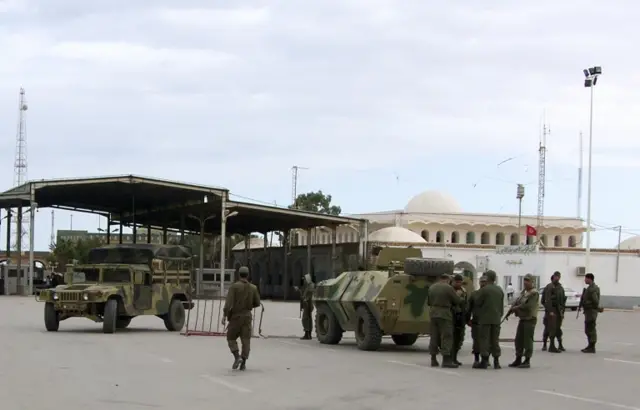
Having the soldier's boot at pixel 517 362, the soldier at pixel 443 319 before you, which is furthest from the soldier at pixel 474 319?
the soldier's boot at pixel 517 362

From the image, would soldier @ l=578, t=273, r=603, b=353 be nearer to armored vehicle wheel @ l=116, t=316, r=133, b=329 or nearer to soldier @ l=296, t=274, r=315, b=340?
soldier @ l=296, t=274, r=315, b=340

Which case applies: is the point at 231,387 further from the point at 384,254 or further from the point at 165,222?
the point at 165,222

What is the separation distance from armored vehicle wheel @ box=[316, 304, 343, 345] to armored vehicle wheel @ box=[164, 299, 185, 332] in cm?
485

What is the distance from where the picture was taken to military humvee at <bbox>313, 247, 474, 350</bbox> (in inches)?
725

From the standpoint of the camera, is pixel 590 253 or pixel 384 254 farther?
pixel 590 253

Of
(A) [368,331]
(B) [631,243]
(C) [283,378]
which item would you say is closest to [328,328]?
(A) [368,331]

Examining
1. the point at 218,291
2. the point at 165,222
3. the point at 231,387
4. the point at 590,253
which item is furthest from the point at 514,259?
the point at 231,387

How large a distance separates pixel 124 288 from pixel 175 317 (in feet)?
6.61

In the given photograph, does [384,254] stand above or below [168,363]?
above

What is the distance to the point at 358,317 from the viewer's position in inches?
761

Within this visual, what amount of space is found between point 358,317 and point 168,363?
486 cm

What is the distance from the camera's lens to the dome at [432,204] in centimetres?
9100

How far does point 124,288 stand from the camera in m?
23.0

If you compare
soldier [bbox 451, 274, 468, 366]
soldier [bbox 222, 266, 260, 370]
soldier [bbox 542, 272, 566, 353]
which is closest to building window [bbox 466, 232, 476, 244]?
soldier [bbox 542, 272, 566, 353]
